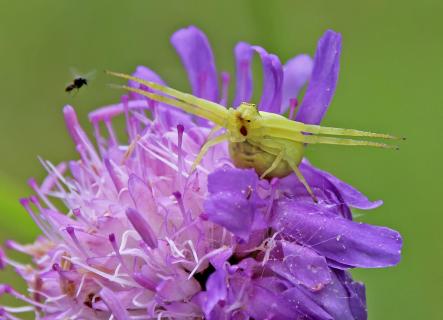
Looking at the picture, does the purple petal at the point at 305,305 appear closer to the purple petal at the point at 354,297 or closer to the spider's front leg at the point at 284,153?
the purple petal at the point at 354,297

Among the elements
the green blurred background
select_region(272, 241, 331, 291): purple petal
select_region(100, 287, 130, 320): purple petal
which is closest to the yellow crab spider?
select_region(272, 241, 331, 291): purple petal

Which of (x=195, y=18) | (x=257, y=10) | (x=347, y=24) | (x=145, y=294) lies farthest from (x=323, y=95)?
(x=195, y=18)

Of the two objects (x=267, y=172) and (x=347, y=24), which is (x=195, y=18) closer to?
(x=347, y=24)

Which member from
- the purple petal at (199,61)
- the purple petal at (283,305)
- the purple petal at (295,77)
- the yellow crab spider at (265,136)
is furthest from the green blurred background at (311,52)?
the purple petal at (283,305)

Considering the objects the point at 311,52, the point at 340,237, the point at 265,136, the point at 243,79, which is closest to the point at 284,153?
the point at 265,136

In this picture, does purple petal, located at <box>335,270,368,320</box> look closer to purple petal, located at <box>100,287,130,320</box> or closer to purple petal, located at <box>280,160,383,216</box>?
purple petal, located at <box>280,160,383,216</box>
